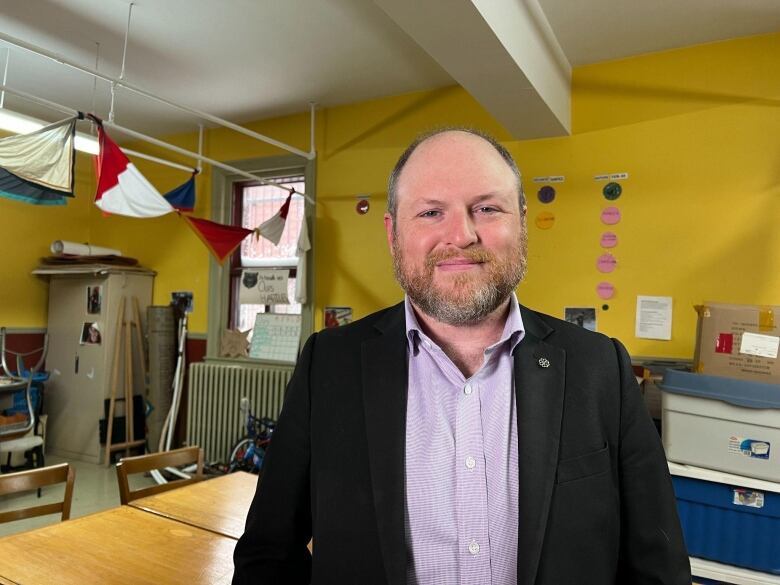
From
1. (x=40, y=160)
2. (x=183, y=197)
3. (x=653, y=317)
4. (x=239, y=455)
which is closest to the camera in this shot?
(x=40, y=160)

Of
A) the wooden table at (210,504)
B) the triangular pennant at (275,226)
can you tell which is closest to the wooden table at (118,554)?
the wooden table at (210,504)

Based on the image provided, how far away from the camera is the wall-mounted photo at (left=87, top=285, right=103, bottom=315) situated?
5.02 metres

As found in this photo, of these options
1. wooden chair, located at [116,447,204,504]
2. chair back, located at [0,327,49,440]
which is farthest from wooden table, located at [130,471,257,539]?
chair back, located at [0,327,49,440]

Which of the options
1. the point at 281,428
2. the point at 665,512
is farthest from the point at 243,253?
the point at 665,512

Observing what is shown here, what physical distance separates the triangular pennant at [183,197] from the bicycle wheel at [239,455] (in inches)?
77.1

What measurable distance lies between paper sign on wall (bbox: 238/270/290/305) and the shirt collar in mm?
3652

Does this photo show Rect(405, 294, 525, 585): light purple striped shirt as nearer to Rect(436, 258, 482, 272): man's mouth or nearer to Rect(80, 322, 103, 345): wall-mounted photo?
Rect(436, 258, 482, 272): man's mouth

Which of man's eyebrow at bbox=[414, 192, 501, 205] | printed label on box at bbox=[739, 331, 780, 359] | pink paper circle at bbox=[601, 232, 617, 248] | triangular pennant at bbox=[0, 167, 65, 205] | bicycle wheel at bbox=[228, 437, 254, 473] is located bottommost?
bicycle wheel at bbox=[228, 437, 254, 473]

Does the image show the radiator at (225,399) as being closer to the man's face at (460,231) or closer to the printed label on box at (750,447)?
the printed label on box at (750,447)

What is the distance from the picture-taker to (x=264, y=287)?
4789 mm

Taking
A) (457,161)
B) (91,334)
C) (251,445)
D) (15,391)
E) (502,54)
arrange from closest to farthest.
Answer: (457,161) < (502,54) < (251,445) < (15,391) < (91,334)

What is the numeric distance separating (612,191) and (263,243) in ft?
9.90

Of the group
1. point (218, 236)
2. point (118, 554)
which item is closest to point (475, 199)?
point (118, 554)

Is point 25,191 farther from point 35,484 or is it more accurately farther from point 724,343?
point 724,343
